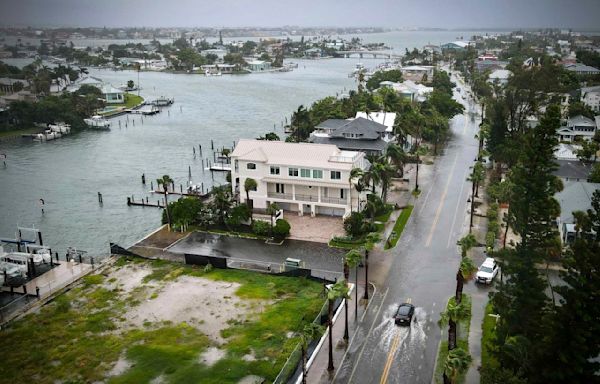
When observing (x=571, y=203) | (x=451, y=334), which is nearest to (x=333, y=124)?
(x=571, y=203)

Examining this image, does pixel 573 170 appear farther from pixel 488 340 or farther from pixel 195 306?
pixel 195 306

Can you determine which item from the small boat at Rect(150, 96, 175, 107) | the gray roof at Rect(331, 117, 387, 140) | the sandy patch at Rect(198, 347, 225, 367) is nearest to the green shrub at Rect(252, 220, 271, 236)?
the sandy patch at Rect(198, 347, 225, 367)

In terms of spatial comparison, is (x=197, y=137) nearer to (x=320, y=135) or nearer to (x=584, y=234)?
(x=320, y=135)

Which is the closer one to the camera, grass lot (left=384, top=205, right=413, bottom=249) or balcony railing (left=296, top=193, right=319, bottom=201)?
grass lot (left=384, top=205, right=413, bottom=249)

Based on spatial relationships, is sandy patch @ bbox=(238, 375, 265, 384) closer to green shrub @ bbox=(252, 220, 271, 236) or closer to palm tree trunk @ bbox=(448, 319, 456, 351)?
palm tree trunk @ bbox=(448, 319, 456, 351)

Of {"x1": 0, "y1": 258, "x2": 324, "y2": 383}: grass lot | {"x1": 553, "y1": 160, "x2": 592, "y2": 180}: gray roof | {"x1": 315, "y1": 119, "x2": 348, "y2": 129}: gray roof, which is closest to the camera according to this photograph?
{"x1": 0, "y1": 258, "x2": 324, "y2": 383}: grass lot

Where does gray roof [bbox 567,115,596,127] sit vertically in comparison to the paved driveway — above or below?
above
